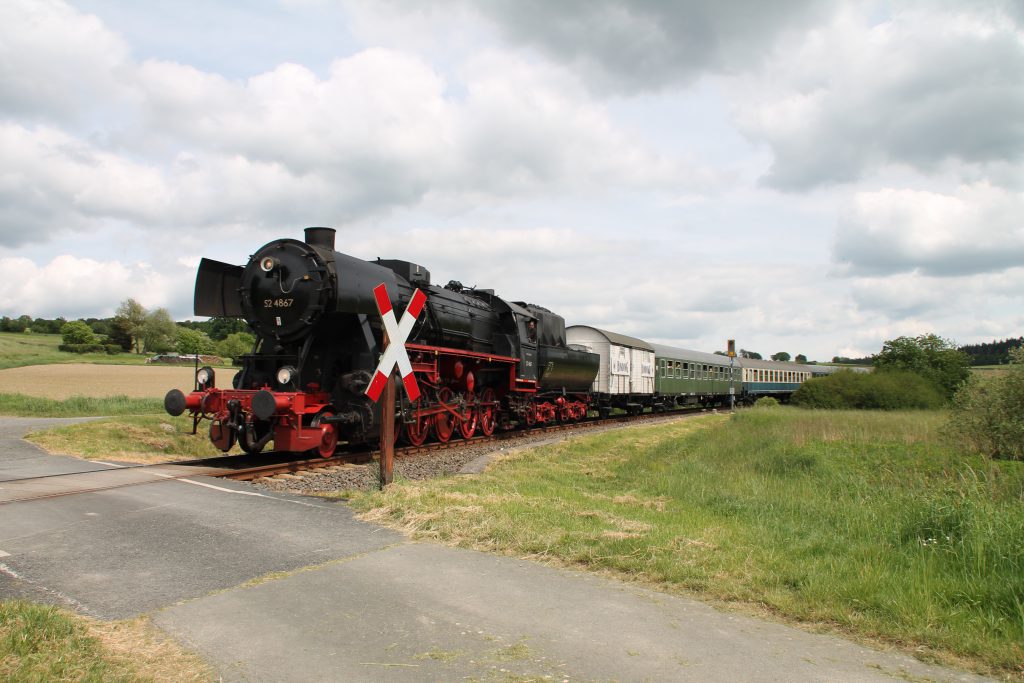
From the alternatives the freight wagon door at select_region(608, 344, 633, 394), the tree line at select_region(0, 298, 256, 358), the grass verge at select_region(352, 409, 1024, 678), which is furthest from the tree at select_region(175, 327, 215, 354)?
the grass verge at select_region(352, 409, 1024, 678)

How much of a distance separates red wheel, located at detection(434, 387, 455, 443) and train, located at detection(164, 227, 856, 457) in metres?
0.03

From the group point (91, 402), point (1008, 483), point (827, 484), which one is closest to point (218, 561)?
point (827, 484)

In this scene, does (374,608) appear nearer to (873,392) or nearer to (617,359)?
(617,359)

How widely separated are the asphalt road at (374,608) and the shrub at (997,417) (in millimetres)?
10981

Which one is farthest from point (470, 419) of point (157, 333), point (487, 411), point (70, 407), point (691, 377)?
point (157, 333)

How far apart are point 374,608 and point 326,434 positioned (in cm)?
797

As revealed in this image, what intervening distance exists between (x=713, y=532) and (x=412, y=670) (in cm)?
373

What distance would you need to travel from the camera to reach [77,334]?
8544cm

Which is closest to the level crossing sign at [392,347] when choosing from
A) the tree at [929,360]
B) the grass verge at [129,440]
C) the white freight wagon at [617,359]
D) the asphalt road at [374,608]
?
the asphalt road at [374,608]

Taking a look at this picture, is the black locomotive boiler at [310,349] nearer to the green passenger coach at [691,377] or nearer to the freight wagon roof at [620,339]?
the freight wagon roof at [620,339]

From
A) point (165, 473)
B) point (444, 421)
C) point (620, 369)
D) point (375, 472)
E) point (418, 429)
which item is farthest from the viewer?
point (620, 369)

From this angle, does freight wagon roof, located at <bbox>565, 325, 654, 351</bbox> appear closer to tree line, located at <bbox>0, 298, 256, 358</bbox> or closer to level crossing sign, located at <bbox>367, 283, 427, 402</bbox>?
level crossing sign, located at <bbox>367, 283, 427, 402</bbox>

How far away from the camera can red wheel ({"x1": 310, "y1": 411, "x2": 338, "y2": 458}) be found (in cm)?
1167

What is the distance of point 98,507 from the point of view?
7.50 metres
